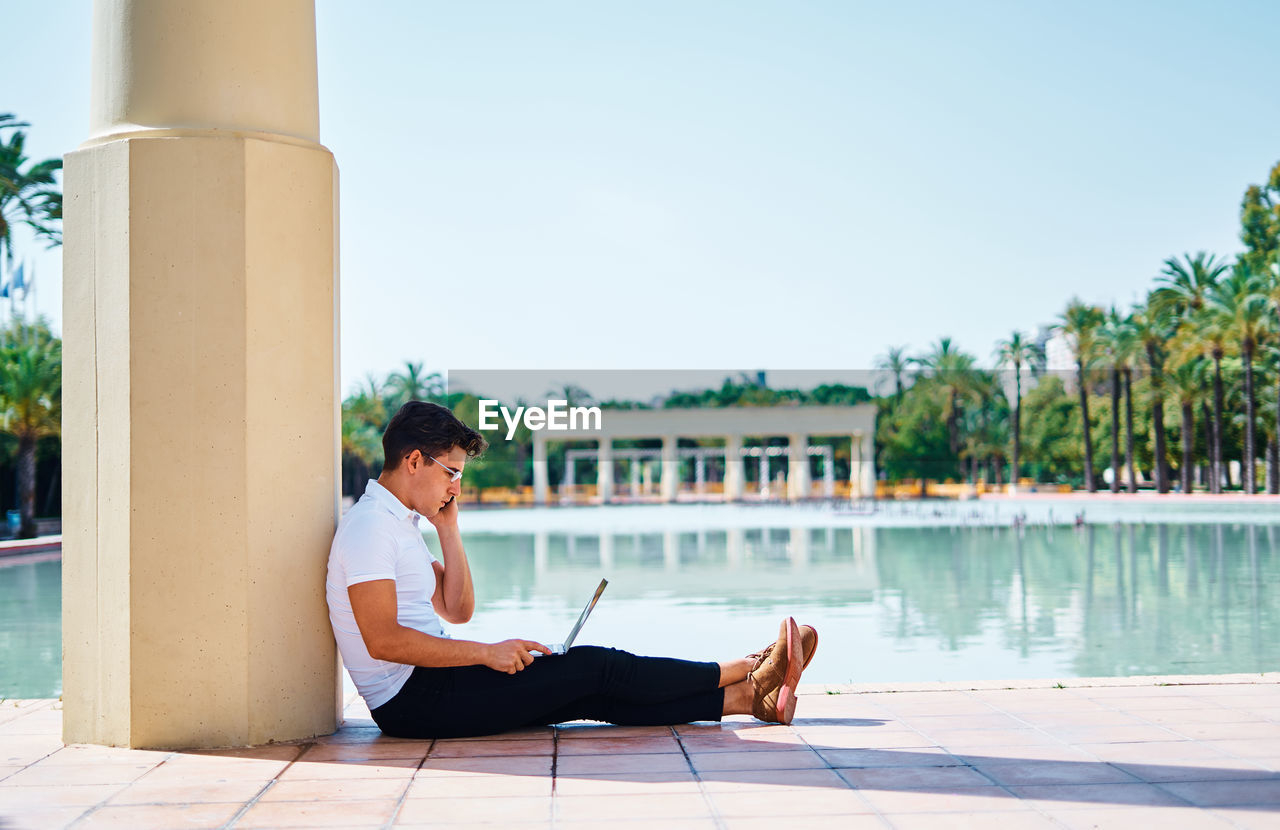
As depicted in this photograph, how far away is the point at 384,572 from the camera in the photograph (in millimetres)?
3557

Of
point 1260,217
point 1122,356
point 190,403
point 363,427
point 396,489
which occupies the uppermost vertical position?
point 1260,217

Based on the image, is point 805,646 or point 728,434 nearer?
point 805,646

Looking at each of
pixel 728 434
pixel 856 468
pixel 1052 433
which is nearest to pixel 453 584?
pixel 728 434

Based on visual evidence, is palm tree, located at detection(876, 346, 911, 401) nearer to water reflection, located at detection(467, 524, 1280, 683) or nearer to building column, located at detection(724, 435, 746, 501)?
building column, located at detection(724, 435, 746, 501)

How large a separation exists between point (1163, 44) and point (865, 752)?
2459cm

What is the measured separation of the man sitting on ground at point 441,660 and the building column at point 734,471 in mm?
42199

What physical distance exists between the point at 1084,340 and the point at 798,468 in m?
12.4

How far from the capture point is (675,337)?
50.3 metres

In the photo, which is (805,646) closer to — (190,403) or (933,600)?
(190,403)

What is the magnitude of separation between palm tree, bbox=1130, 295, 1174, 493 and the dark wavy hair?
43221 millimetres

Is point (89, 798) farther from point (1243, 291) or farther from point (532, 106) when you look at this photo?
point (1243, 291)

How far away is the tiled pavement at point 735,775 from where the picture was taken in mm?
2848

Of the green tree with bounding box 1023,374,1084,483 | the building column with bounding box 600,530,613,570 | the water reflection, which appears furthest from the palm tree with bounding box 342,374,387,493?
the green tree with bounding box 1023,374,1084,483

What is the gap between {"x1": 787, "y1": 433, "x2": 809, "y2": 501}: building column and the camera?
156 ft
